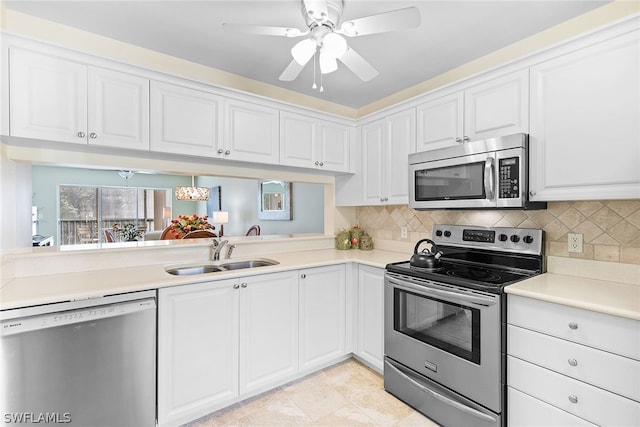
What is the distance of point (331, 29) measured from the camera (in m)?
1.59

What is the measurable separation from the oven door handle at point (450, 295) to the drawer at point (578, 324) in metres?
0.11

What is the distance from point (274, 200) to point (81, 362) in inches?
163

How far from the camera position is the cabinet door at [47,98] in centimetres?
159

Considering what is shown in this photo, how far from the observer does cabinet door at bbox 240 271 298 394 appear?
2049 mm

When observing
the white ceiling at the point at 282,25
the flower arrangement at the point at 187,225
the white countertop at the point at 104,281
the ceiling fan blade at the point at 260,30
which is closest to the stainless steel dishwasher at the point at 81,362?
the white countertop at the point at 104,281

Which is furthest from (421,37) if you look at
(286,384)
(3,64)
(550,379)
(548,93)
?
(286,384)

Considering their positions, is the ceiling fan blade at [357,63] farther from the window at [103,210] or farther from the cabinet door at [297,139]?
the window at [103,210]

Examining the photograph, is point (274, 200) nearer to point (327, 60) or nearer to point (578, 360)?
point (327, 60)

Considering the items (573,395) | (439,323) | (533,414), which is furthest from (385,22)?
(533,414)

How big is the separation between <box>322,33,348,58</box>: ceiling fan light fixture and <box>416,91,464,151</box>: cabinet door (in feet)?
3.42

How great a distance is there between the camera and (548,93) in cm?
173

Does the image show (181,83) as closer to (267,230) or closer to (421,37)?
(421,37)

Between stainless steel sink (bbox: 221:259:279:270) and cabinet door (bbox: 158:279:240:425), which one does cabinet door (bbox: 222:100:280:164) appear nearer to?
stainless steel sink (bbox: 221:259:279:270)

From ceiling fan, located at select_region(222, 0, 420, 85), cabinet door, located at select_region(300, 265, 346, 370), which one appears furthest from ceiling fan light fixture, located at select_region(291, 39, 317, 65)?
cabinet door, located at select_region(300, 265, 346, 370)
